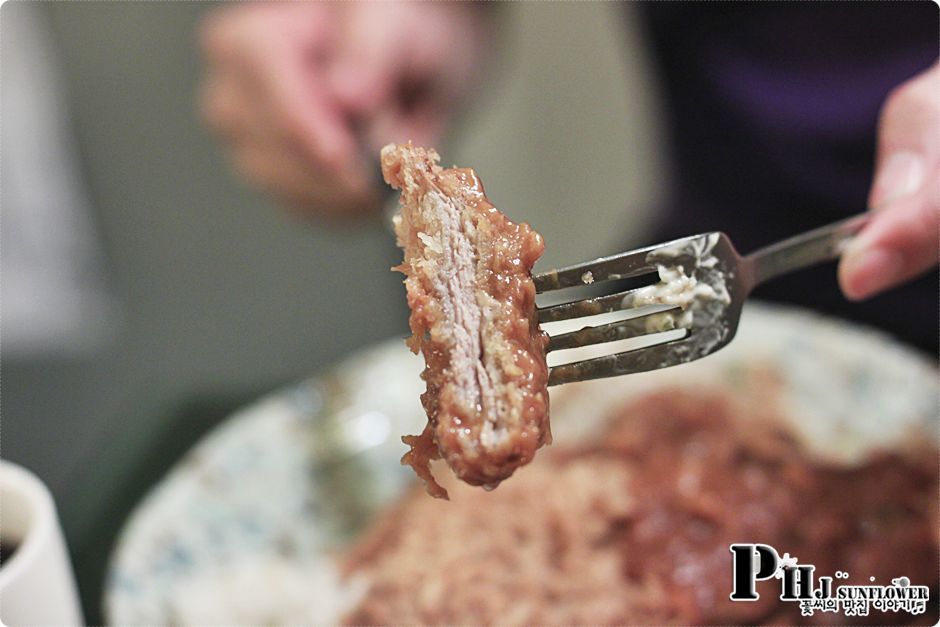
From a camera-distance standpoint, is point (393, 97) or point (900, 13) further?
point (393, 97)

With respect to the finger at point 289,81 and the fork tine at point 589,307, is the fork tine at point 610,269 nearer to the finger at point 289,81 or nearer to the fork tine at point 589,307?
the fork tine at point 589,307

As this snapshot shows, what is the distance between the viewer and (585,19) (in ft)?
9.20

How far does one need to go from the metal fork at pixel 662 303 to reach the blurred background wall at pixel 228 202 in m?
1.89

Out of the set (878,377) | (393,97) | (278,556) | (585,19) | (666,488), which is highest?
(585,19)

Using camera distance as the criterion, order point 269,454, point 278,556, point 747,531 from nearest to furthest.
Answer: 1. point 747,531
2. point 278,556
3. point 269,454

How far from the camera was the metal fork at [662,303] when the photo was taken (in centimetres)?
79

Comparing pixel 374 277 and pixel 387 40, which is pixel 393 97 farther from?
pixel 374 277

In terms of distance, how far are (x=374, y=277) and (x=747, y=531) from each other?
2122 millimetres

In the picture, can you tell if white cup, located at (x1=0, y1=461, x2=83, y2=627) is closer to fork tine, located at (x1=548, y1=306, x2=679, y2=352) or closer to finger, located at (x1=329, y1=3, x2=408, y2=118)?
fork tine, located at (x1=548, y1=306, x2=679, y2=352)

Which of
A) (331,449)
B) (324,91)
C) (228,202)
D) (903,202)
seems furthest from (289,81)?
(228,202)

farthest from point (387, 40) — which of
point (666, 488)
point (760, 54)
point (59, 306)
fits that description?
point (59, 306)

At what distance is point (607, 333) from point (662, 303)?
2.3 inches

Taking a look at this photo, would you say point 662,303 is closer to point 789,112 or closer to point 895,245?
point 895,245

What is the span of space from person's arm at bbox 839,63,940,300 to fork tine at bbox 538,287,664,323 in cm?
29
